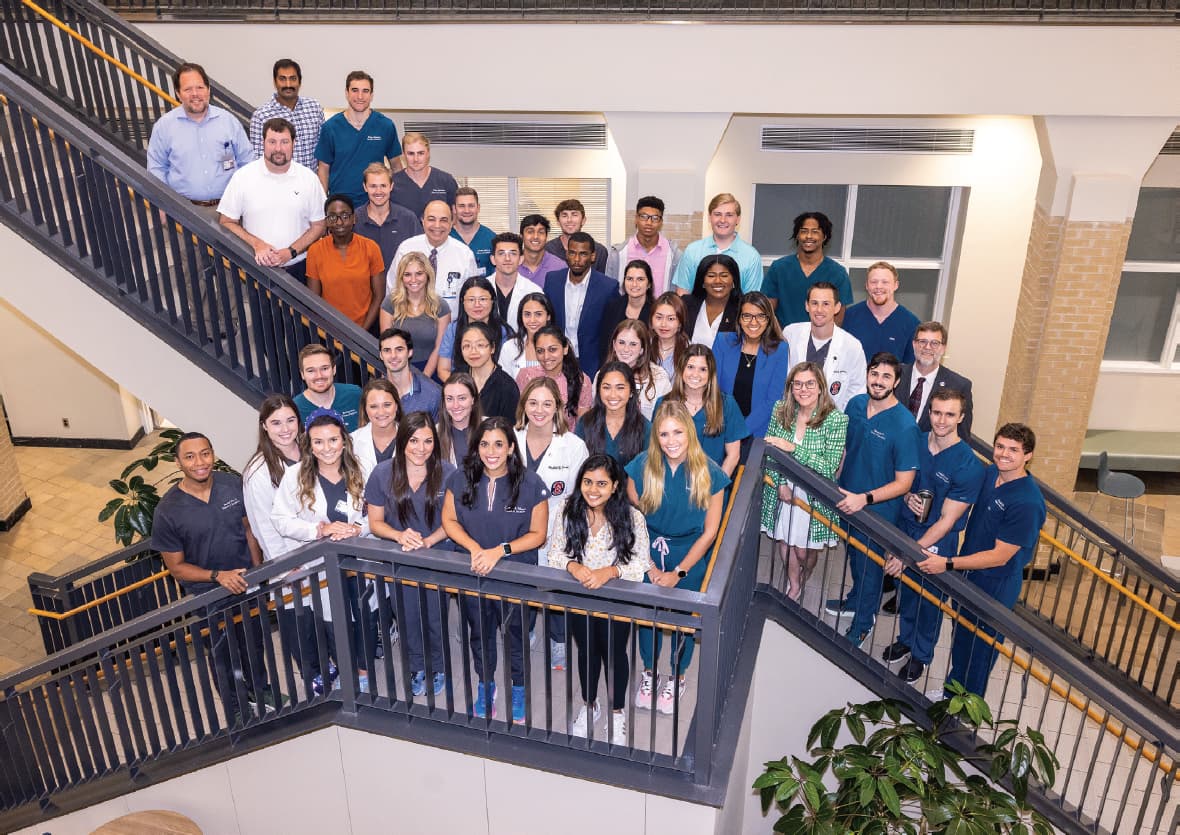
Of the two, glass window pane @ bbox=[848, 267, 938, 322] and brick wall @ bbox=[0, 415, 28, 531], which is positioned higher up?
glass window pane @ bbox=[848, 267, 938, 322]

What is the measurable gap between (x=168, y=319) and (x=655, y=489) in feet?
10.7

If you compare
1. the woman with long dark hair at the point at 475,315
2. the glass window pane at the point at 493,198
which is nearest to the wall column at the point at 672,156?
the glass window pane at the point at 493,198

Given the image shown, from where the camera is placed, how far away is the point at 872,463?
5.17 metres

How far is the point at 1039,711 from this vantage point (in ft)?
18.4

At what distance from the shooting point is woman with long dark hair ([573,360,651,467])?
4852mm

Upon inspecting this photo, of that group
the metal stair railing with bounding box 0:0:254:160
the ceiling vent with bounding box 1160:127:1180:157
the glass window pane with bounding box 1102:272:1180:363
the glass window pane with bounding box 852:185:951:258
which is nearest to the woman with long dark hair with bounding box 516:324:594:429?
the metal stair railing with bounding box 0:0:254:160

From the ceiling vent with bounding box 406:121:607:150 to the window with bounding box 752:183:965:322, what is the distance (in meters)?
1.90

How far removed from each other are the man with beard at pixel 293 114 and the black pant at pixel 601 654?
4.20m

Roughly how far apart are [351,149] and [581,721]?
4343 mm

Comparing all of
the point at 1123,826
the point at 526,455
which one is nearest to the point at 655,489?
the point at 526,455

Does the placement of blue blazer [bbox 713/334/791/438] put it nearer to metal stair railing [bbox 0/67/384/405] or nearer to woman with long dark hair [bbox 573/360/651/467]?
woman with long dark hair [bbox 573/360/651/467]

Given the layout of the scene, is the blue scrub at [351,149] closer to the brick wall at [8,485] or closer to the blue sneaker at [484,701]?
the blue sneaker at [484,701]

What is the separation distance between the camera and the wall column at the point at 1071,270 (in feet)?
29.0

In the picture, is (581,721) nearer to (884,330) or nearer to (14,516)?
(884,330)
